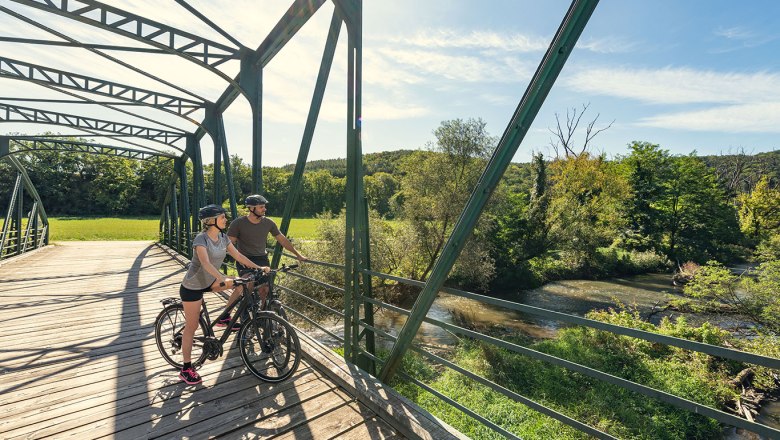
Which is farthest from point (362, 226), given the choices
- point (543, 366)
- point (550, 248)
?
point (550, 248)

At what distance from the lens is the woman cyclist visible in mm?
3137

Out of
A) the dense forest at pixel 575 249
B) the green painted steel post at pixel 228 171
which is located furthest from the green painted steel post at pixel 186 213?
the dense forest at pixel 575 249

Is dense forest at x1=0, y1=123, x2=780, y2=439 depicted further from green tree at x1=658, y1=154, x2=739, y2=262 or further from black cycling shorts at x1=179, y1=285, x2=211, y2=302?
black cycling shorts at x1=179, y1=285, x2=211, y2=302

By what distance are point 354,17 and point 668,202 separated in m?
37.7

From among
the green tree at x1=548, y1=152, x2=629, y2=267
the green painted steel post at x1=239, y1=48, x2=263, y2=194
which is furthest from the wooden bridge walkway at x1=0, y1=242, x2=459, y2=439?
the green tree at x1=548, y1=152, x2=629, y2=267

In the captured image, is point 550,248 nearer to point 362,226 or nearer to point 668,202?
point 668,202

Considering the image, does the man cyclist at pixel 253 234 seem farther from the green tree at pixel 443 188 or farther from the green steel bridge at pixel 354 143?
the green tree at pixel 443 188

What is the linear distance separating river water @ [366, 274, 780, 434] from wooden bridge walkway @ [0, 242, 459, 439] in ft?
34.3

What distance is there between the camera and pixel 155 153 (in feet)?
42.5

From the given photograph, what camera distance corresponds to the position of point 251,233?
4.34 meters

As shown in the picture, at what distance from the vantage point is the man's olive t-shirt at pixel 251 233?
14.3 feet

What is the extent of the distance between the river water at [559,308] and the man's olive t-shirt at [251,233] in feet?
34.5

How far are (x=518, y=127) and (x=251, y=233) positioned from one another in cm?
Answer: 346

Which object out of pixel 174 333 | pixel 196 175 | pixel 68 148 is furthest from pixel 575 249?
pixel 68 148
